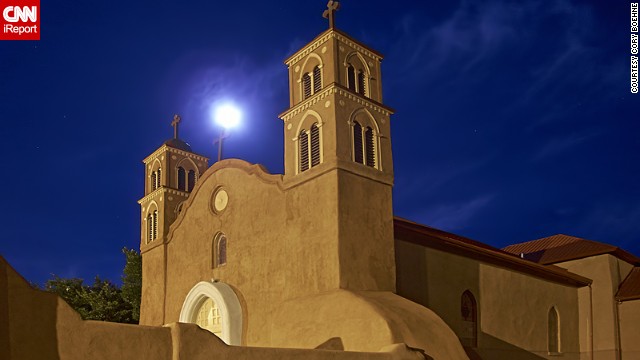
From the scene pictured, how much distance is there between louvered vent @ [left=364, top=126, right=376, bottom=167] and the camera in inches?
749

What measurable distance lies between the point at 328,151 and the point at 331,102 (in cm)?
131

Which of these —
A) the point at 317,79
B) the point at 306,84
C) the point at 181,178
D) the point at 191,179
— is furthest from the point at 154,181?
the point at 317,79

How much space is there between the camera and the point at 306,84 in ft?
65.4

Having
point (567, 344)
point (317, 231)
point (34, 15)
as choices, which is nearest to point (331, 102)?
point (317, 231)

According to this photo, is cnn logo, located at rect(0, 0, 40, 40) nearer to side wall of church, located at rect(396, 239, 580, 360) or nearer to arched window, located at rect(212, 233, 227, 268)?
arched window, located at rect(212, 233, 227, 268)

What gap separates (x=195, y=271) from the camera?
2264 centimetres

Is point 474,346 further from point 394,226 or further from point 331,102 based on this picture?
point 331,102

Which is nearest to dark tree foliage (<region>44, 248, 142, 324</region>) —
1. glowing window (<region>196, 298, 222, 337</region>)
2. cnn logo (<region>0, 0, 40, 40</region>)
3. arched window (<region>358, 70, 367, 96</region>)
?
glowing window (<region>196, 298, 222, 337</region>)

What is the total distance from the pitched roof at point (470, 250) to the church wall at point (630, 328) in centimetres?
172

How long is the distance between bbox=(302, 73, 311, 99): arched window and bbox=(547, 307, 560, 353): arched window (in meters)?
13.0

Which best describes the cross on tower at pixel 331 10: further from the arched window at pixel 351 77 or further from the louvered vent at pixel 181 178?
the louvered vent at pixel 181 178

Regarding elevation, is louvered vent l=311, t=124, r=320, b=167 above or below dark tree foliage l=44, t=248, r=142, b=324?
above

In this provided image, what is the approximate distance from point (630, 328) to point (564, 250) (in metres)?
4.18

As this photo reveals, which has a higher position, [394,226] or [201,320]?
[394,226]
